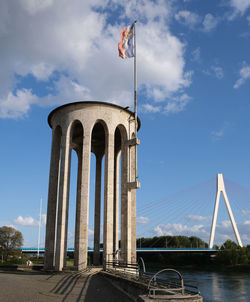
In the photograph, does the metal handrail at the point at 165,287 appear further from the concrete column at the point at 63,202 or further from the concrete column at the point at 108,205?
the concrete column at the point at 63,202

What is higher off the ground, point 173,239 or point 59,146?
point 59,146

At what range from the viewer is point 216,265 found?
229 feet

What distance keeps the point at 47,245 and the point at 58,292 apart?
1488 centimetres

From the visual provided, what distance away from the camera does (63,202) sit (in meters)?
28.1

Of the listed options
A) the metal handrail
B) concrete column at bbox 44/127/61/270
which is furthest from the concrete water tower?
the metal handrail

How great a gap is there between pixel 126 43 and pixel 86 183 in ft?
47.4

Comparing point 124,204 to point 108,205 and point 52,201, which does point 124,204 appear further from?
point 52,201

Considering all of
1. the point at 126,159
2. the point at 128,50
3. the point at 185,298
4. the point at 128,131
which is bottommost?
the point at 185,298

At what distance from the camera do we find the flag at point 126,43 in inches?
1218

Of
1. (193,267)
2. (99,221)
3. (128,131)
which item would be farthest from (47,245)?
(193,267)

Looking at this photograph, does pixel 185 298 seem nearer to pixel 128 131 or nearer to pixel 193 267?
pixel 128 131

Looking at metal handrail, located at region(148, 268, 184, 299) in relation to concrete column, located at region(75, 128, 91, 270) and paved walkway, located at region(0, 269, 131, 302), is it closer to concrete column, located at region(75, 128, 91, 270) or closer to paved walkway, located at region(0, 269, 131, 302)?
paved walkway, located at region(0, 269, 131, 302)

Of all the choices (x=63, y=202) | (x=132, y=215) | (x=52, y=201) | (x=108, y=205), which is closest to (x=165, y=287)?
(x=108, y=205)

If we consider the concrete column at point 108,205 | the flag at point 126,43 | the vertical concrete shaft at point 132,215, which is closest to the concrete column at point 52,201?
the concrete column at point 108,205
